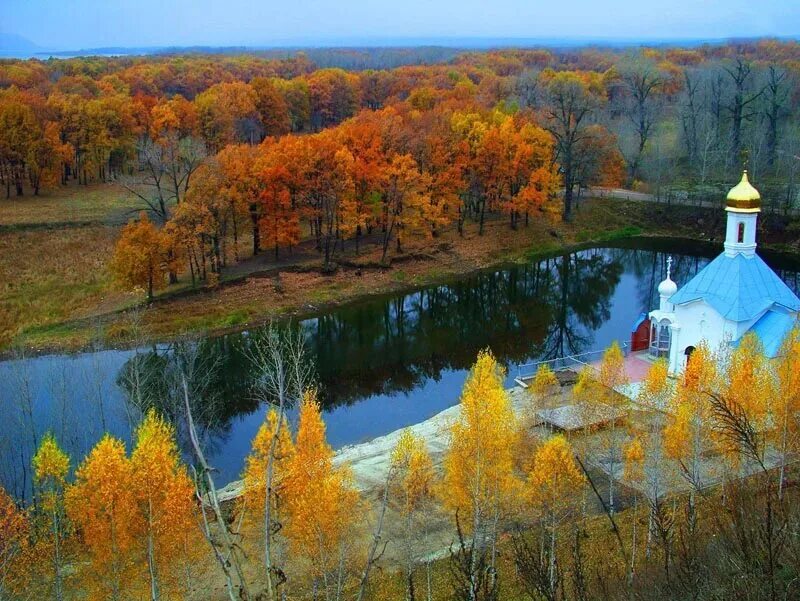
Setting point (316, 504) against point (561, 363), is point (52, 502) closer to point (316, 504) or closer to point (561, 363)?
point (316, 504)

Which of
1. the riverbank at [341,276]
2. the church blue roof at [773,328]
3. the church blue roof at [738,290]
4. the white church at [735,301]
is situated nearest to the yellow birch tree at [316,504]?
the riverbank at [341,276]

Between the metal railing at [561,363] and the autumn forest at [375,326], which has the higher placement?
the autumn forest at [375,326]

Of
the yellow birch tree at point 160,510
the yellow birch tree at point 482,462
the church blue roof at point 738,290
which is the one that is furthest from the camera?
the church blue roof at point 738,290

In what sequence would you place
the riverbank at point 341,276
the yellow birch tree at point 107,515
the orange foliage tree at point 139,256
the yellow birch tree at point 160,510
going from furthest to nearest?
the orange foliage tree at point 139,256 → the riverbank at point 341,276 → the yellow birch tree at point 160,510 → the yellow birch tree at point 107,515

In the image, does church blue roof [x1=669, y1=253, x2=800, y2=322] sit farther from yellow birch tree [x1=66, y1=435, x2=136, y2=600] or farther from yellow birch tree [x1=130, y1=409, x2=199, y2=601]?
yellow birch tree [x1=66, y1=435, x2=136, y2=600]

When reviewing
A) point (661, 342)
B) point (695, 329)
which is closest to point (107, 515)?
point (695, 329)

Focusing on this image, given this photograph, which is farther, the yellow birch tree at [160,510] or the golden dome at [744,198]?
the golden dome at [744,198]

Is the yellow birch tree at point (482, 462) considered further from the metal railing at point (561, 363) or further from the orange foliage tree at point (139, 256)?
the orange foliage tree at point (139, 256)
